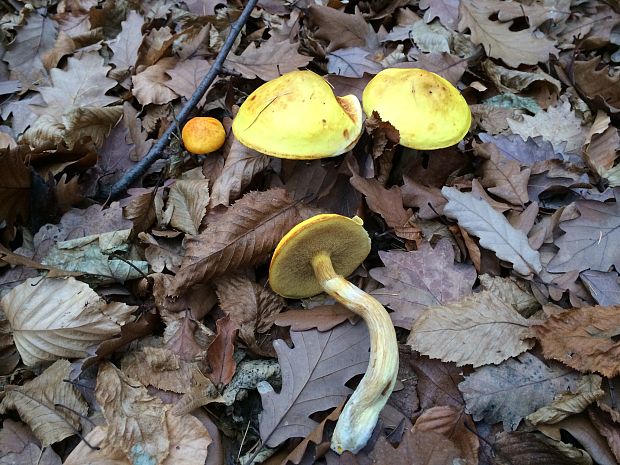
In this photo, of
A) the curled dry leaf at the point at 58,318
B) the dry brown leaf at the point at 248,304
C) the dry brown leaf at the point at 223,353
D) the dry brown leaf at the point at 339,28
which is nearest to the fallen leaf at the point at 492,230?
the dry brown leaf at the point at 248,304

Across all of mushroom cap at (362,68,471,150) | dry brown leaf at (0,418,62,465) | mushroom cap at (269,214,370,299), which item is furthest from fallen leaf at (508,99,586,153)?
dry brown leaf at (0,418,62,465)

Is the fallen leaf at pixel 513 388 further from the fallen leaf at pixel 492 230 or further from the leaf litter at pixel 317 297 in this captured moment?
the fallen leaf at pixel 492 230

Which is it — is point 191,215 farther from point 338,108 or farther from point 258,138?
point 338,108

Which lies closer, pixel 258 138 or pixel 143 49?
pixel 258 138

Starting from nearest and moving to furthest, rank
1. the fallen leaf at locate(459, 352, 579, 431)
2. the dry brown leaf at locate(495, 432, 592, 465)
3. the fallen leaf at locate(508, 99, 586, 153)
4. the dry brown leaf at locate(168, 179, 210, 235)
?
the dry brown leaf at locate(495, 432, 592, 465), the fallen leaf at locate(459, 352, 579, 431), the dry brown leaf at locate(168, 179, 210, 235), the fallen leaf at locate(508, 99, 586, 153)

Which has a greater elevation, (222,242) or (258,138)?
(258,138)

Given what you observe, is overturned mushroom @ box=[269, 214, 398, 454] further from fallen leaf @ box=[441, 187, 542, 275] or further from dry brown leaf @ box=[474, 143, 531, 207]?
dry brown leaf @ box=[474, 143, 531, 207]

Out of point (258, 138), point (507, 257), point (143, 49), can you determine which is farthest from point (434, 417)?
point (143, 49)

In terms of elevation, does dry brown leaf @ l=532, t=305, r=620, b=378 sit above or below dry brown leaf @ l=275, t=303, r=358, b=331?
above
